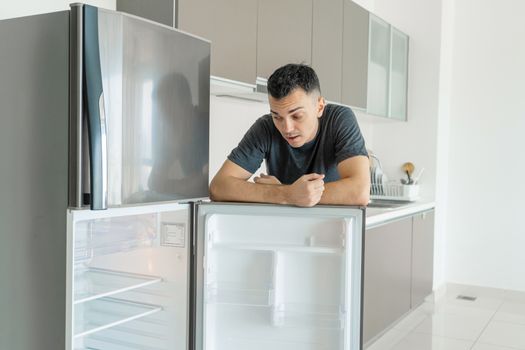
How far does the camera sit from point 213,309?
1.74 meters

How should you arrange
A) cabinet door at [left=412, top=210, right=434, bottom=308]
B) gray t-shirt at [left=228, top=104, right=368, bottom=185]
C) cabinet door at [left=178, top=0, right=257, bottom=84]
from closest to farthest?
gray t-shirt at [left=228, top=104, right=368, bottom=185] → cabinet door at [left=178, top=0, right=257, bottom=84] → cabinet door at [left=412, top=210, right=434, bottom=308]

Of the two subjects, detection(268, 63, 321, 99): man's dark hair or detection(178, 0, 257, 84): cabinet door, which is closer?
detection(268, 63, 321, 99): man's dark hair

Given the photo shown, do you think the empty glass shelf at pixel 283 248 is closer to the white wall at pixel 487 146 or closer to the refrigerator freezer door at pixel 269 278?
the refrigerator freezer door at pixel 269 278

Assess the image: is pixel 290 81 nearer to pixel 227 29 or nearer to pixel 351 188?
pixel 351 188

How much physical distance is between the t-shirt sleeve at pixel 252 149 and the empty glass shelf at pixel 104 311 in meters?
0.58

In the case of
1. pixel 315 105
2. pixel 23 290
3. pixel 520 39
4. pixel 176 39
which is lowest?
pixel 23 290

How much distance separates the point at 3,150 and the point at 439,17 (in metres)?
3.65

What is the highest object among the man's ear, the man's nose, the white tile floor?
the man's ear

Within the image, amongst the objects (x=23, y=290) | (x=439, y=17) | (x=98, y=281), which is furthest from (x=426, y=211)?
(x=23, y=290)

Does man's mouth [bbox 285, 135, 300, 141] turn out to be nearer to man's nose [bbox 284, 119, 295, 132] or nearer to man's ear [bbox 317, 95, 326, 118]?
man's nose [bbox 284, 119, 295, 132]

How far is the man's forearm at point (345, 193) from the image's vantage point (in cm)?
168

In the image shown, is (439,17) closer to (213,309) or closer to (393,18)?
(393,18)

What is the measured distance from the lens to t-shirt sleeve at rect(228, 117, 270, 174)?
6.43 ft

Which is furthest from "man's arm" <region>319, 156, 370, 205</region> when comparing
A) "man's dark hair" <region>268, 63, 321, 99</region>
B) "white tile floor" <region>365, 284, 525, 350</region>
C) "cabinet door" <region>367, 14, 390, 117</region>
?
"cabinet door" <region>367, 14, 390, 117</region>
